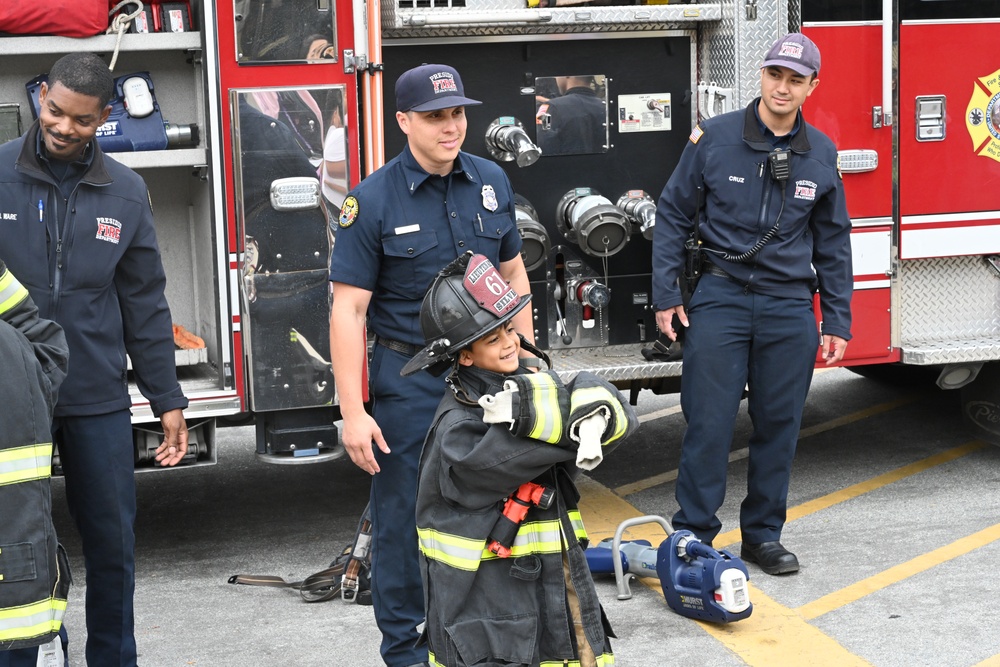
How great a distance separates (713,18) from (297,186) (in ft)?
7.10

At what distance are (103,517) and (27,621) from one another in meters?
0.84

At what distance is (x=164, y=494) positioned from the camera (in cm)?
682

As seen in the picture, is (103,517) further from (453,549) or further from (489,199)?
(489,199)

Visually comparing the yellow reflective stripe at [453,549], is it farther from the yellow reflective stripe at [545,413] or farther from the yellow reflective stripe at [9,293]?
the yellow reflective stripe at [9,293]

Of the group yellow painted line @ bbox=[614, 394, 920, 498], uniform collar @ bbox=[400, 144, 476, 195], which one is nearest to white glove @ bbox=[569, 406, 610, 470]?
uniform collar @ bbox=[400, 144, 476, 195]

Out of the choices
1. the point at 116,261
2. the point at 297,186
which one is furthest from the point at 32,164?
the point at 297,186

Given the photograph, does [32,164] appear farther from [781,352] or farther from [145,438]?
[781,352]

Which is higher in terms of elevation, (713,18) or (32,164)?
(713,18)

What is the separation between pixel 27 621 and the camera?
3.22m

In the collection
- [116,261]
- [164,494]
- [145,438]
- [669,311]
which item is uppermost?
[116,261]

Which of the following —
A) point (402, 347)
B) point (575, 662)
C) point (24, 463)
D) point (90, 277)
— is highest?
point (90, 277)

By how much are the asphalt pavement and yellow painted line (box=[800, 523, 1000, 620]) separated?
12 mm

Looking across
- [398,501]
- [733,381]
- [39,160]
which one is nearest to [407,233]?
[398,501]

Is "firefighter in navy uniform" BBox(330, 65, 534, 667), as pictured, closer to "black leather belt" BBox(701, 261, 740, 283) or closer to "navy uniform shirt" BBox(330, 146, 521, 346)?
"navy uniform shirt" BBox(330, 146, 521, 346)
